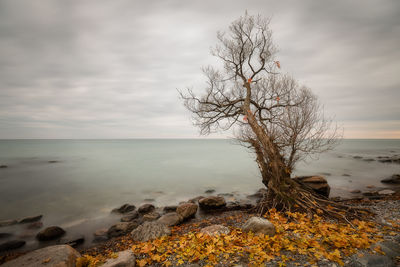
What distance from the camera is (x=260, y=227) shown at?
18.9ft

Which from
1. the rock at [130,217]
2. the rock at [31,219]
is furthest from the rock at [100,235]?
the rock at [31,219]

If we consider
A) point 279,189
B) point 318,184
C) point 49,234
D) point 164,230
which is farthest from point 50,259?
point 318,184

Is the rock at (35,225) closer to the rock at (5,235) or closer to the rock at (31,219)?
the rock at (31,219)

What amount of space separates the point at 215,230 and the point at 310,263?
309 centimetres

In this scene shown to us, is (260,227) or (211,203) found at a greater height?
(260,227)

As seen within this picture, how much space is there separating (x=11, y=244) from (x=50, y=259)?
606cm

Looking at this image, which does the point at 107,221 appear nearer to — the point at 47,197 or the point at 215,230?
the point at 215,230

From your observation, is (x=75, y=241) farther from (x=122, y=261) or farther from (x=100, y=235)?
(x=122, y=261)

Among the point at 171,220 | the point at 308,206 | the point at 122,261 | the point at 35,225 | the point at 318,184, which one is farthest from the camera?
the point at 318,184

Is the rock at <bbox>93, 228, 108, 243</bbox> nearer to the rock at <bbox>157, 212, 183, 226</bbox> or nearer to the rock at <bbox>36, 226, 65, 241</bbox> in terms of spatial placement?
the rock at <bbox>36, 226, 65, 241</bbox>

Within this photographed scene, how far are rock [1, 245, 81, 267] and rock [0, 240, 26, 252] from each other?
15.3 feet

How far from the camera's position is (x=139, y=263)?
494 centimetres

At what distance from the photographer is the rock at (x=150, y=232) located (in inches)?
292

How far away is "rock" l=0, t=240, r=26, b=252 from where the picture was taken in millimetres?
8144
